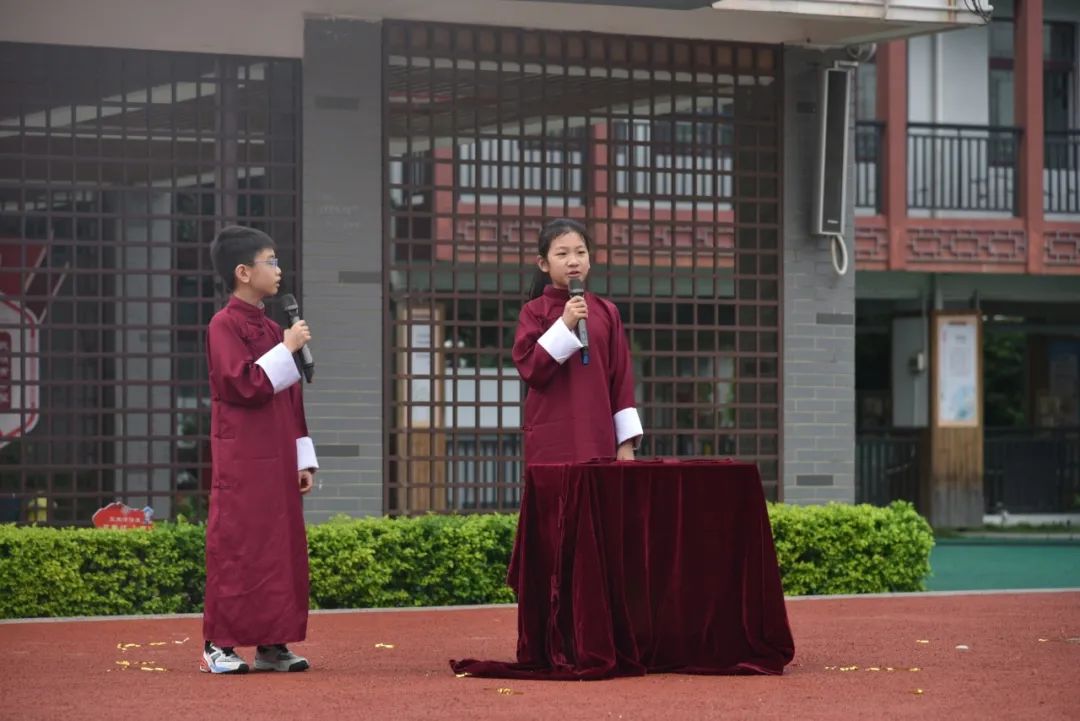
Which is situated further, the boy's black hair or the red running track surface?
the boy's black hair

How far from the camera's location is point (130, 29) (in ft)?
37.1

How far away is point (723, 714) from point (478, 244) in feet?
19.9

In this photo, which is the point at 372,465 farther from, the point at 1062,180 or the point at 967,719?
the point at 1062,180

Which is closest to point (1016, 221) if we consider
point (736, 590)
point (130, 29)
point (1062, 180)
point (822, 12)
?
point (1062, 180)

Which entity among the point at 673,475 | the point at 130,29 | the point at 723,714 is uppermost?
the point at 130,29

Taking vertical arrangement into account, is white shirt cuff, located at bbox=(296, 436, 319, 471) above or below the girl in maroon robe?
below

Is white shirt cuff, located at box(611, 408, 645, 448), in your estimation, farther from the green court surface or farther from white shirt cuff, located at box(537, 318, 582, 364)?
the green court surface

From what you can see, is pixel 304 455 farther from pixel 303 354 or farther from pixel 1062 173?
pixel 1062 173

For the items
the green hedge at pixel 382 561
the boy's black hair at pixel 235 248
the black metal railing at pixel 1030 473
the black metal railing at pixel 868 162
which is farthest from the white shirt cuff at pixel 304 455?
the black metal railing at pixel 1030 473

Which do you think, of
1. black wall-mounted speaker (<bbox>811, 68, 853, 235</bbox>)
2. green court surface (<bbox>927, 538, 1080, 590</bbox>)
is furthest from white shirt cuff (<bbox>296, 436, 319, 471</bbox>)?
green court surface (<bbox>927, 538, 1080, 590</bbox>)

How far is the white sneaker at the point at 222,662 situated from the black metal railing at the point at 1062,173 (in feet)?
56.1

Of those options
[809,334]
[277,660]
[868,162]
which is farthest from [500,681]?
[868,162]

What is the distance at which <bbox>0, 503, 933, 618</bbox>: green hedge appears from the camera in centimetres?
1029

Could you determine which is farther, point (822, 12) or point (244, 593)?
point (822, 12)
